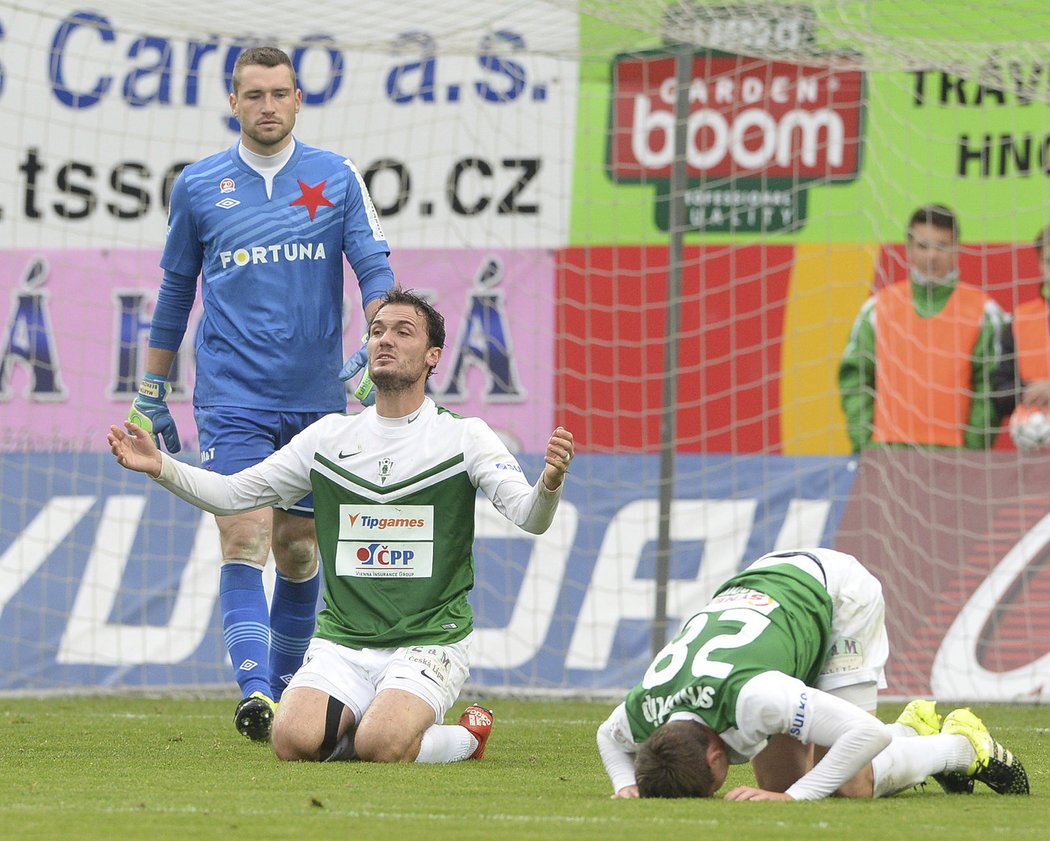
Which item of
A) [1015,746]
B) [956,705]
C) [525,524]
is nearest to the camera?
[525,524]

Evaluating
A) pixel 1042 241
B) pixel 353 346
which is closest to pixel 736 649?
pixel 353 346

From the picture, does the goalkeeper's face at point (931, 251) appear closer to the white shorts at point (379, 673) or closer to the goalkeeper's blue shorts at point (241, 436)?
the goalkeeper's blue shorts at point (241, 436)

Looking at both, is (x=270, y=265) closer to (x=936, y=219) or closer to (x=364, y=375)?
(x=364, y=375)

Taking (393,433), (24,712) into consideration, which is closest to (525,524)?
(393,433)

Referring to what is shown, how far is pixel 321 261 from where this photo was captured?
6.79 meters

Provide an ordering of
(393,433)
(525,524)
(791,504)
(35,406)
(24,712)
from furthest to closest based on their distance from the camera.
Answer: (35,406) → (791,504) → (24,712) → (393,433) → (525,524)

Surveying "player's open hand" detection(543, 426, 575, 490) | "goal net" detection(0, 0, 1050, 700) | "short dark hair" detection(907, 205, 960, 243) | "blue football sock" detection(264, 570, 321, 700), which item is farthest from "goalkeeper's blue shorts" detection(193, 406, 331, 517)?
"short dark hair" detection(907, 205, 960, 243)

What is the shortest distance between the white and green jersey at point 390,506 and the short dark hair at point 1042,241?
4818 millimetres

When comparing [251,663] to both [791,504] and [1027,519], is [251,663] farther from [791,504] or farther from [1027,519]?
[1027,519]

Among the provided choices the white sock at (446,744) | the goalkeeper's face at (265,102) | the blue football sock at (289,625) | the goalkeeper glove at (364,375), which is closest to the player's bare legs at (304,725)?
the white sock at (446,744)

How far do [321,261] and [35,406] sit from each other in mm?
3696

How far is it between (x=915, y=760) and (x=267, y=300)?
3000 mm

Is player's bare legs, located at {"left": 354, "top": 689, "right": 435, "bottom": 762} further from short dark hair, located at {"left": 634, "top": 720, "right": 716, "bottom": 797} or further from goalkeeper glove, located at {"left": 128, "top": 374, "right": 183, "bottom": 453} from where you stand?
goalkeeper glove, located at {"left": 128, "top": 374, "right": 183, "bottom": 453}

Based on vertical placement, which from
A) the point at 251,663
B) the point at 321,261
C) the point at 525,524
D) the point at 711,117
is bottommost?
the point at 251,663
